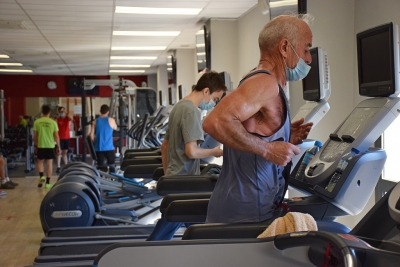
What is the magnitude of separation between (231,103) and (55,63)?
1313 centimetres

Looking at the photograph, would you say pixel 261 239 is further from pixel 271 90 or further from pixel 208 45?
pixel 208 45

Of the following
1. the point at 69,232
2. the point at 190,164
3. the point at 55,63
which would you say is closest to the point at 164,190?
the point at 190,164

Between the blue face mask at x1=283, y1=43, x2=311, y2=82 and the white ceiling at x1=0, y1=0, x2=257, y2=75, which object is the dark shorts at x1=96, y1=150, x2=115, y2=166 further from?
the blue face mask at x1=283, y1=43, x2=311, y2=82

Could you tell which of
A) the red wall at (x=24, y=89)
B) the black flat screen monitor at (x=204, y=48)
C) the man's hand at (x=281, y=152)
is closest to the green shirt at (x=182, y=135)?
the man's hand at (x=281, y=152)

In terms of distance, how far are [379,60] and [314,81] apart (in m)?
0.71

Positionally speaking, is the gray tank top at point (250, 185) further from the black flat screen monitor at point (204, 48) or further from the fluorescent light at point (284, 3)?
the black flat screen monitor at point (204, 48)

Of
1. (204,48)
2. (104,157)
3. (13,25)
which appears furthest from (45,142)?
(204,48)

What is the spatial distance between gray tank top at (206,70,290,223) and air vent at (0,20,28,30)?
688 cm

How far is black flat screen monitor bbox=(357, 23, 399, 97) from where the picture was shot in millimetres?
2502

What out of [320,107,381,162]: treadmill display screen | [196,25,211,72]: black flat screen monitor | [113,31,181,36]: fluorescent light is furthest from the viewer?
[113,31,181,36]: fluorescent light

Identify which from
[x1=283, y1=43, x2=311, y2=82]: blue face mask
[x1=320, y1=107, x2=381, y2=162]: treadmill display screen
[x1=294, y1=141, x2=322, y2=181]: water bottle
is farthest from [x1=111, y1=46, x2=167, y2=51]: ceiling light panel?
[x1=283, y1=43, x2=311, y2=82]: blue face mask

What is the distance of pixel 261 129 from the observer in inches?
86.5

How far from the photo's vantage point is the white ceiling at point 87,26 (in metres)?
7.18

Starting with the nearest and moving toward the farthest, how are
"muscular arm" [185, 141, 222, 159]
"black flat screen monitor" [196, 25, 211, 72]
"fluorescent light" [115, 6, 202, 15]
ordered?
"muscular arm" [185, 141, 222, 159], "fluorescent light" [115, 6, 202, 15], "black flat screen monitor" [196, 25, 211, 72]
